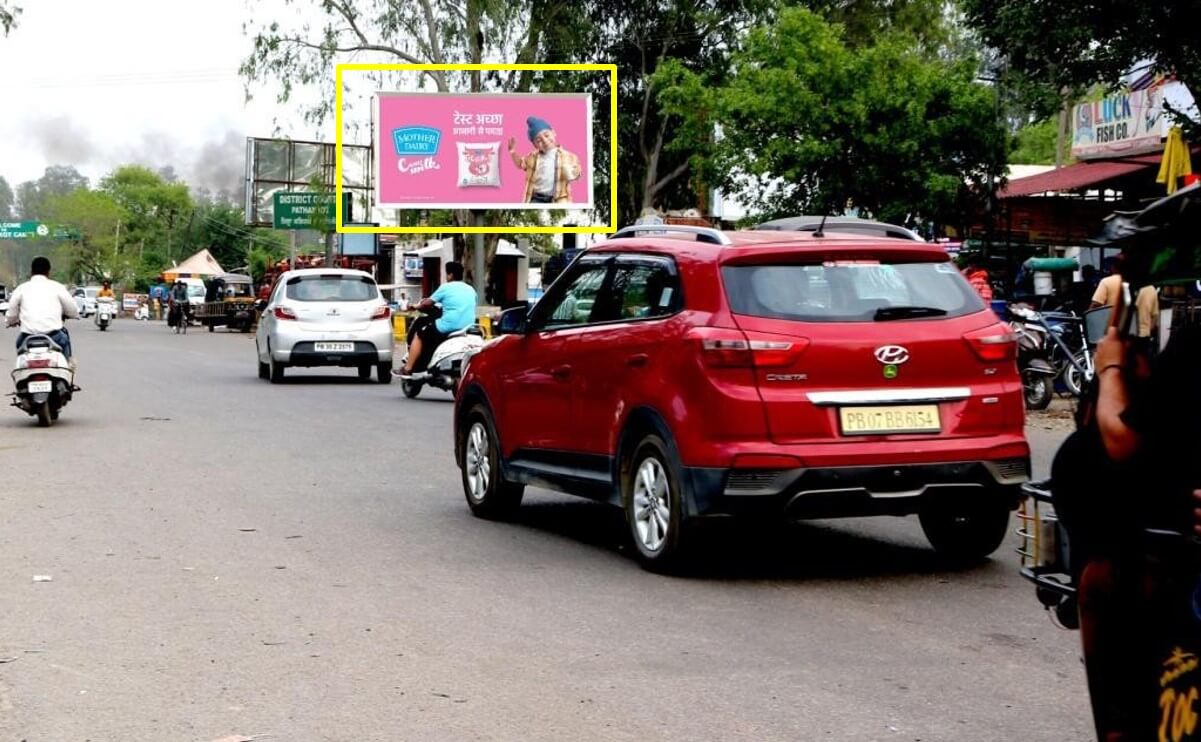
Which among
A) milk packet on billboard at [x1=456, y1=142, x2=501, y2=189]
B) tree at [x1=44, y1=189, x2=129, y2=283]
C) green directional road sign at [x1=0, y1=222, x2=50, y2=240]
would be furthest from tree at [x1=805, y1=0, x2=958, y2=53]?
tree at [x1=44, y1=189, x2=129, y2=283]

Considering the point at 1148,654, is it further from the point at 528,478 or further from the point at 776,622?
the point at 528,478

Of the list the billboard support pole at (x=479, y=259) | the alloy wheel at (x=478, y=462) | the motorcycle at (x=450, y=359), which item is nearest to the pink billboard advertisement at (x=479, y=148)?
the billboard support pole at (x=479, y=259)

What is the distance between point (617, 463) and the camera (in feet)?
29.4

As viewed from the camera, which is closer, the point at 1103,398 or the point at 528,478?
the point at 1103,398

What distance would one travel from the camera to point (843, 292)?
8.48m

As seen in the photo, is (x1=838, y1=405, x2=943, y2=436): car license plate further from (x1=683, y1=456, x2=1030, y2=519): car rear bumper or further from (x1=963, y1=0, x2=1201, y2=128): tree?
(x1=963, y1=0, x2=1201, y2=128): tree

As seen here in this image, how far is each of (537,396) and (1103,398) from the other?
650 cm

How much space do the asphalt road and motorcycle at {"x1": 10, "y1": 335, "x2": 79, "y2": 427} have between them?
189 inches

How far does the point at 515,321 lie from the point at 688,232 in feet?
4.93

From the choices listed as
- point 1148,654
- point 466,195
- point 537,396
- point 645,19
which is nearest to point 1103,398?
point 1148,654

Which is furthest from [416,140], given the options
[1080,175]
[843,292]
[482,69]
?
[843,292]

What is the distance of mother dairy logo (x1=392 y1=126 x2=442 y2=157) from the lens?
39812 mm

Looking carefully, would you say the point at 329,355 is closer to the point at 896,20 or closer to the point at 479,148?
the point at 479,148

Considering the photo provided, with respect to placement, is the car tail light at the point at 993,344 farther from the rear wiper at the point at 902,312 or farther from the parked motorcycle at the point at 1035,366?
the parked motorcycle at the point at 1035,366
